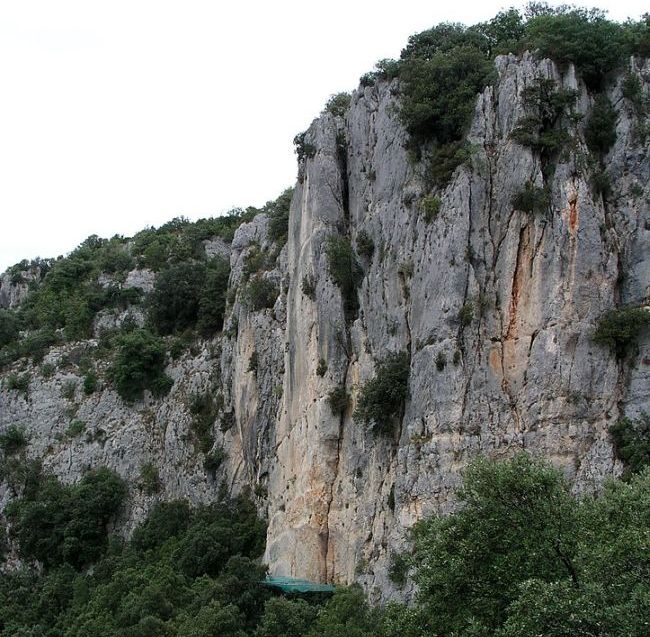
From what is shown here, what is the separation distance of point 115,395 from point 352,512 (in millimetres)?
25868

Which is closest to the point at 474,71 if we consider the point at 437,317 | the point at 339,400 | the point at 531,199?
the point at 531,199

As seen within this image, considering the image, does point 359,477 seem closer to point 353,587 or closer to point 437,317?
point 353,587

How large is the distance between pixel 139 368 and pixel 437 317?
27622 millimetres

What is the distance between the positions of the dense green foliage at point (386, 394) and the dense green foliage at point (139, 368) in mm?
23689

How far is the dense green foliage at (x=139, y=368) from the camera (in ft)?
179

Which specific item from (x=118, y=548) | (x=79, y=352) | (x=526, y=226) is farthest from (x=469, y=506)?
(x=79, y=352)

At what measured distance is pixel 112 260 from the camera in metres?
A: 66.2

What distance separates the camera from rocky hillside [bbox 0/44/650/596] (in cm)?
2897

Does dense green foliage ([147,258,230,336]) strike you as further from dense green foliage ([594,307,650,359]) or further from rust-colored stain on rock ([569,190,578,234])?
dense green foliage ([594,307,650,359])

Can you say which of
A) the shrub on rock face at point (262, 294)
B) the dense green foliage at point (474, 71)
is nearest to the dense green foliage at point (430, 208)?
the dense green foliage at point (474, 71)

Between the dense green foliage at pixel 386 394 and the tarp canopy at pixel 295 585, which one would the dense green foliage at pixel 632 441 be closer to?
the dense green foliage at pixel 386 394

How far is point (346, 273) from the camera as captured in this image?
36812 mm

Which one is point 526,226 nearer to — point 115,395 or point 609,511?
point 609,511

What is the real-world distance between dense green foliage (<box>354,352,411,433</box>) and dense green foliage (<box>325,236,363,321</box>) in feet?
13.5
